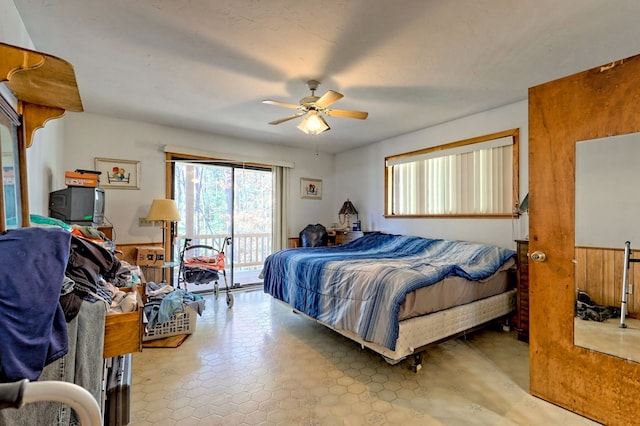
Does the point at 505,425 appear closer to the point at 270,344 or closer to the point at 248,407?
the point at 248,407

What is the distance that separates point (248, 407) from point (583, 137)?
262cm

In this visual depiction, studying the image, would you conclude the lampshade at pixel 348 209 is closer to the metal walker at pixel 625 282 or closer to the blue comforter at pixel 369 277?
the blue comforter at pixel 369 277

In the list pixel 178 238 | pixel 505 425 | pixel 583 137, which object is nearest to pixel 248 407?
pixel 505 425

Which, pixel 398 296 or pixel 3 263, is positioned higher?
pixel 3 263

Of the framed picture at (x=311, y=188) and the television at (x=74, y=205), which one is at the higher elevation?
the framed picture at (x=311, y=188)

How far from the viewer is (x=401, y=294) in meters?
2.14

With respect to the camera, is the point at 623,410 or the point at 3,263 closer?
the point at 3,263

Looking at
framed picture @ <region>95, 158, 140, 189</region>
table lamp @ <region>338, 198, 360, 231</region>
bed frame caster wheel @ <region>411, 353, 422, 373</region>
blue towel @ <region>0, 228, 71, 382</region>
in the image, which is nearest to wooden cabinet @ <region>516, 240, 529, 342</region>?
bed frame caster wheel @ <region>411, 353, 422, 373</region>

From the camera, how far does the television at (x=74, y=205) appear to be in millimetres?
2713

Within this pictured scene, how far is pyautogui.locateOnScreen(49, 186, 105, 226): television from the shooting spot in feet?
8.90

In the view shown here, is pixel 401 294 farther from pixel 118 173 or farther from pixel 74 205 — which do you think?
pixel 118 173

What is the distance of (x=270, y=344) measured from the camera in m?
2.80

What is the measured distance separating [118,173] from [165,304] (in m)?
2.13

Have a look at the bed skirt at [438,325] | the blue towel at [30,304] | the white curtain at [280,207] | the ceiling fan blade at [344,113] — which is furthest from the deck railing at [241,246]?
the blue towel at [30,304]
